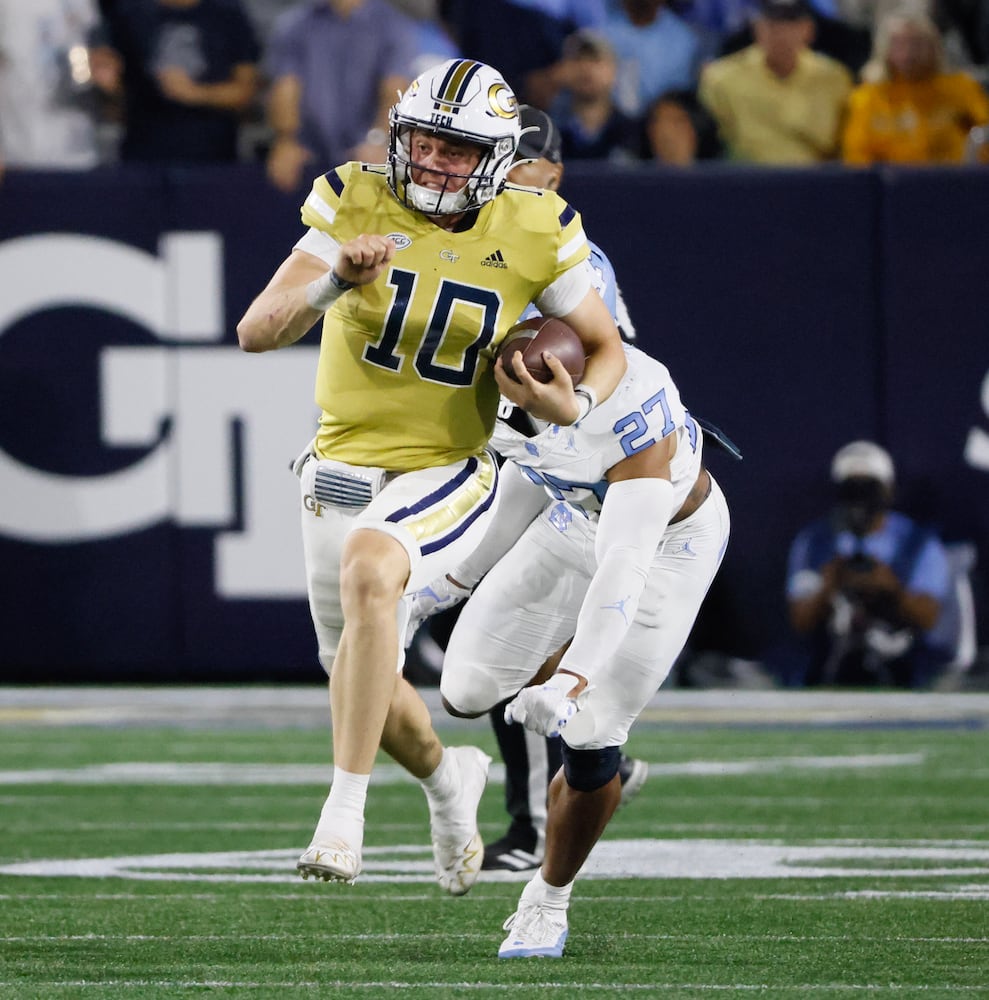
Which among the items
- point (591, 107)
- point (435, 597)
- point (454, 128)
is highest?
point (454, 128)

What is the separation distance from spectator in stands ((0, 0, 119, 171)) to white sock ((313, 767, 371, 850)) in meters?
5.88

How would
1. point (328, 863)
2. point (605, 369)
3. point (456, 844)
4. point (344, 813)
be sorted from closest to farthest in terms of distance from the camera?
point (328, 863) < point (344, 813) < point (605, 369) < point (456, 844)

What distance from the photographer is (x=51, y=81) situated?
30.7ft

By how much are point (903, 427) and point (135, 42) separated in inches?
144

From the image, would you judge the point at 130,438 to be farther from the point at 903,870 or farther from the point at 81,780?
the point at 903,870

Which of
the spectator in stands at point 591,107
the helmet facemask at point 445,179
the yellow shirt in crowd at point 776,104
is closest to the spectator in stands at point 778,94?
the yellow shirt in crowd at point 776,104

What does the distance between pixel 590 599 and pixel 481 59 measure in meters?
5.78

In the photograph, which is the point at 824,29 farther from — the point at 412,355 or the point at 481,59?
the point at 412,355

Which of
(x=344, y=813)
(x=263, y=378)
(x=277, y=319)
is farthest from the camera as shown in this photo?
(x=263, y=378)

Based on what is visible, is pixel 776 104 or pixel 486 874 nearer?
pixel 486 874

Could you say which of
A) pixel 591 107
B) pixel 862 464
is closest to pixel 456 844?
pixel 862 464


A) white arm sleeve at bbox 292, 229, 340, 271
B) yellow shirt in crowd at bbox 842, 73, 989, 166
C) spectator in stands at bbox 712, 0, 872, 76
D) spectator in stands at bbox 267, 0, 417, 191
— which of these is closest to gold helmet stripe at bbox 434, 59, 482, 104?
white arm sleeve at bbox 292, 229, 340, 271

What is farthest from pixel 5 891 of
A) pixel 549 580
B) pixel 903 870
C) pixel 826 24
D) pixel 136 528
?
pixel 826 24

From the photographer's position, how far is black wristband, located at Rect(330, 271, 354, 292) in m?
3.93
